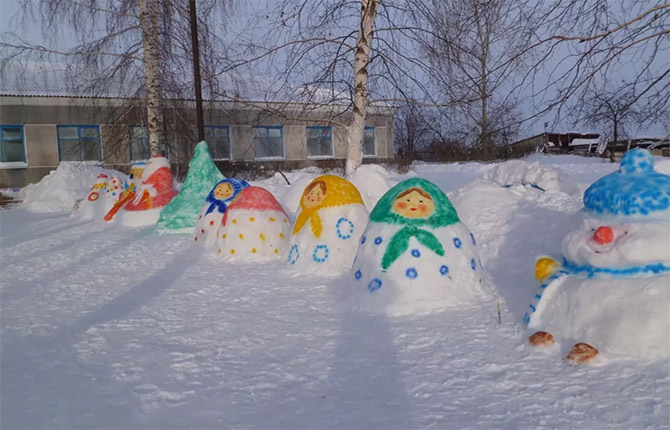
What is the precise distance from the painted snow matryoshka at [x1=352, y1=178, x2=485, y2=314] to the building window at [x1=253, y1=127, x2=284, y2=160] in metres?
18.5

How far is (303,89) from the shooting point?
29.2 ft

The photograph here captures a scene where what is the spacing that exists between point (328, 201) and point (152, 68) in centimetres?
933

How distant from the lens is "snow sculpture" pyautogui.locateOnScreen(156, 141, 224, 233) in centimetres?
855

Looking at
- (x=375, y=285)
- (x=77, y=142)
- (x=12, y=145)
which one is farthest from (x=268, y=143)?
(x=375, y=285)

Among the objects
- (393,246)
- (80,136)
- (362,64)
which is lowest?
(393,246)

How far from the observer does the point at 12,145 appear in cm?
1861

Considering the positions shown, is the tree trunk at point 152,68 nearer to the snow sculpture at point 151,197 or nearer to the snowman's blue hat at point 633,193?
the snow sculpture at point 151,197

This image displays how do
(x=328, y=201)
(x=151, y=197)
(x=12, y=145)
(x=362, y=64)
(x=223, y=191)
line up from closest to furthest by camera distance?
(x=328, y=201) < (x=223, y=191) < (x=362, y=64) < (x=151, y=197) < (x=12, y=145)

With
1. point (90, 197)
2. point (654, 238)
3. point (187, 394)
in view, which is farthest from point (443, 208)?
point (90, 197)

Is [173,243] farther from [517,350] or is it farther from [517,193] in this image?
[517,350]

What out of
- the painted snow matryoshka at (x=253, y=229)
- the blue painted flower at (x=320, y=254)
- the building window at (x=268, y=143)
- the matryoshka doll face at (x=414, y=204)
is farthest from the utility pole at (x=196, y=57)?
the building window at (x=268, y=143)

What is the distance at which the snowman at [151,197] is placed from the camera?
31.5ft

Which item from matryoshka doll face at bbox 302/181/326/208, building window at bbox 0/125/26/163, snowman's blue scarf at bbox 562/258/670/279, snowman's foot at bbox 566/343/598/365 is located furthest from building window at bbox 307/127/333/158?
snowman's foot at bbox 566/343/598/365

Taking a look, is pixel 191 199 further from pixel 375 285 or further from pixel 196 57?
pixel 375 285
